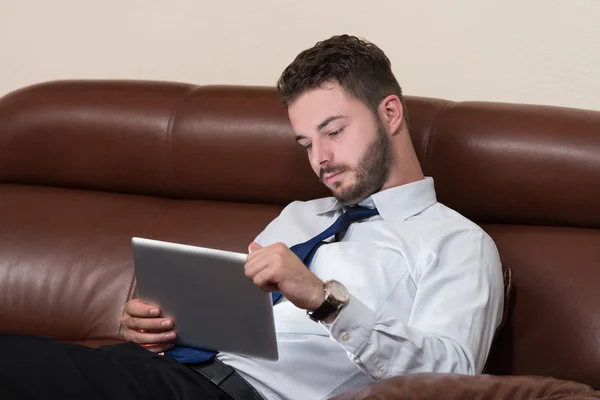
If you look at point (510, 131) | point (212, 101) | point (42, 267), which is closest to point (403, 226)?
point (510, 131)

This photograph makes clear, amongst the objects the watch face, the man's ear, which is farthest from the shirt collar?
the watch face

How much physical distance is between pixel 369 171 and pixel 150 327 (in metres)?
0.52

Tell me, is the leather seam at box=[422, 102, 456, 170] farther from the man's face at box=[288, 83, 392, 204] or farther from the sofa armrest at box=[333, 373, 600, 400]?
the sofa armrest at box=[333, 373, 600, 400]

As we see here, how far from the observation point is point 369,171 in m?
1.78

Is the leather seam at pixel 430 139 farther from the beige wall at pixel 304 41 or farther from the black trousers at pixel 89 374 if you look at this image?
the black trousers at pixel 89 374

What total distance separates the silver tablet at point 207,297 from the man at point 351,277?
0.04m

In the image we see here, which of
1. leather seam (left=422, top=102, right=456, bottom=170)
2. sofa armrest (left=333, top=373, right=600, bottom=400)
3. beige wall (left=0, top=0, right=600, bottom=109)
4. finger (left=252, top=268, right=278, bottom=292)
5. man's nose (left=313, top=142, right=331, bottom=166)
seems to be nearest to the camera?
sofa armrest (left=333, top=373, right=600, bottom=400)

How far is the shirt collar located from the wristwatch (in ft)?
1.27

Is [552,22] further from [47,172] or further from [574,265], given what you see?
[47,172]

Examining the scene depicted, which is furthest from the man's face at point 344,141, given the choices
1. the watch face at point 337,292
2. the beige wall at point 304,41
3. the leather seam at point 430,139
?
the beige wall at point 304,41

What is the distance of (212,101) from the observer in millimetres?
2164

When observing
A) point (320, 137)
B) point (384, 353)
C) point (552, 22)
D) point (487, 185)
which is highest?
point (552, 22)

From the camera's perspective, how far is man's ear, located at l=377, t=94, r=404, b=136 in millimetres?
1829

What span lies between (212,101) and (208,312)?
0.75 metres
